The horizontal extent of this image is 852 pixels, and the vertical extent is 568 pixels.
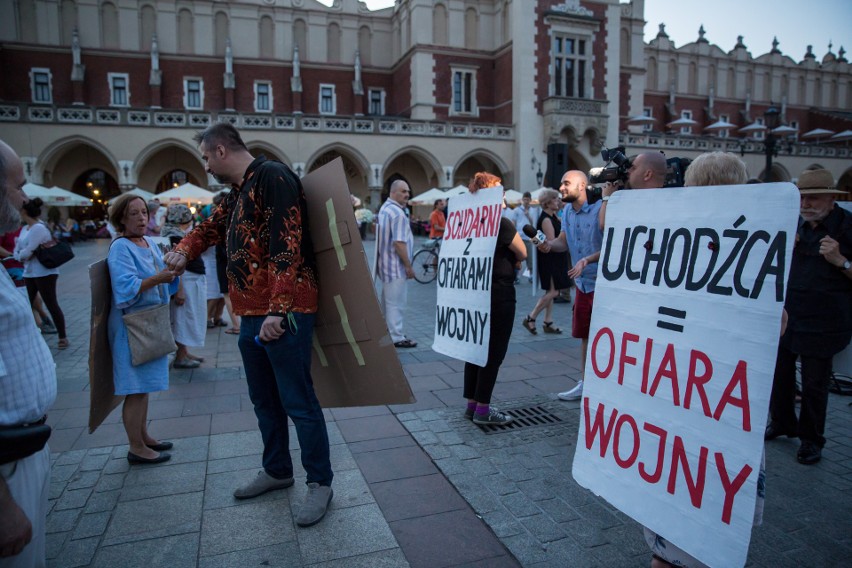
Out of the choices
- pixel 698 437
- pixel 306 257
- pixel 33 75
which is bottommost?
pixel 698 437

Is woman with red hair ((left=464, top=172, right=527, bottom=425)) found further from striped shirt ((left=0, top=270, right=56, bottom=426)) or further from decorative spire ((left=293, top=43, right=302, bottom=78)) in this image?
decorative spire ((left=293, top=43, right=302, bottom=78))

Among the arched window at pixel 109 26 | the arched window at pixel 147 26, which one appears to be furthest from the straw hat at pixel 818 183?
the arched window at pixel 109 26

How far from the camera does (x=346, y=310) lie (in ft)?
9.13

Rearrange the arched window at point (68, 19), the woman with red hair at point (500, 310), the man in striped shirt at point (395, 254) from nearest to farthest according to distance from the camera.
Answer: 1. the woman with red hair at point (500, 310)
2. the man in striped shirt at point (395, 254)
3. the arched window at point (68, 19)

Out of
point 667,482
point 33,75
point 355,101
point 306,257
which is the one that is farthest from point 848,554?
point 33,75

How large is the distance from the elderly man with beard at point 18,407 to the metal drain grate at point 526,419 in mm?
2804

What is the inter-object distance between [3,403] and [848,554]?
3.31 meters

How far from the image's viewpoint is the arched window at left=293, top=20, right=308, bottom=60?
32.2m

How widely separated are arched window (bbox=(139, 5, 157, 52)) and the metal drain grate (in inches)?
1298

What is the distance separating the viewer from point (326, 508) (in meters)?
2.80

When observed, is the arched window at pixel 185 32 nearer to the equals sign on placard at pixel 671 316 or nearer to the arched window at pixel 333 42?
the arched window at pixel 333 42

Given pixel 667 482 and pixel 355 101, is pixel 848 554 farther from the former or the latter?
pixel 355 101

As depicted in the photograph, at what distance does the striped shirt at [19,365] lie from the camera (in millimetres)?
1513

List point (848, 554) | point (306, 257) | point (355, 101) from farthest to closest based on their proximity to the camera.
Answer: point (355, 101), point (306, 257), point (848, 554)
